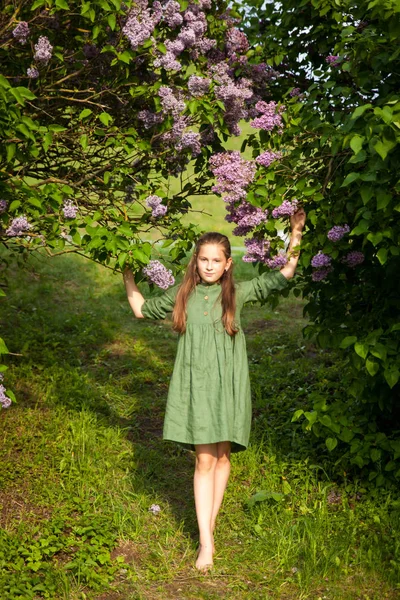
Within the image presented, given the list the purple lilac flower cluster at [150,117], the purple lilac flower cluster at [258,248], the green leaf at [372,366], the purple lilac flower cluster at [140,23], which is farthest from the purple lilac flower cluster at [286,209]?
the purple lilac flower cluster at [140,23]

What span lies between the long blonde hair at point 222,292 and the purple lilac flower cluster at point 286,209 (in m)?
0.31

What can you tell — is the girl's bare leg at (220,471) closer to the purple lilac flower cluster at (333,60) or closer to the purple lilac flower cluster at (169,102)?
the purple lilac flower cluster at (169,102)

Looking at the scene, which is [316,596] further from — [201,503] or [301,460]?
[301,460]

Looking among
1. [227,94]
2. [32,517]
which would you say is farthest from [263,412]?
[227,94]

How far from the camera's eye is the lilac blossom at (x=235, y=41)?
489 cm

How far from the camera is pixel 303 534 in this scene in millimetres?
4273

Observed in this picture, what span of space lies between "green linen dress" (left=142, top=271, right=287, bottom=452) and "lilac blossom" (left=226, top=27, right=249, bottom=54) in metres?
1.62

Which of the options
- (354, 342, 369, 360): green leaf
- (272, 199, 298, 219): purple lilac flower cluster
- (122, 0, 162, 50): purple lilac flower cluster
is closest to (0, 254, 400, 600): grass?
(354, 342, 369, 360): green leaf

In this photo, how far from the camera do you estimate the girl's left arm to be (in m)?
4.17

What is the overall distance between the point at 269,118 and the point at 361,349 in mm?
1263

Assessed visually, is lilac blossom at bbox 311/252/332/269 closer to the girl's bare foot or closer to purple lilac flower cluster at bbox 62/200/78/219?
purple lilac flower cluster at bbox 62/200/78/219

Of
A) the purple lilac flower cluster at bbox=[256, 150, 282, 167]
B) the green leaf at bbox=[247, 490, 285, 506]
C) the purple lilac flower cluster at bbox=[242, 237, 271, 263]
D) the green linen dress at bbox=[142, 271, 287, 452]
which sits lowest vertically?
the green leaf at bbox=[247, 490, 285, 506]

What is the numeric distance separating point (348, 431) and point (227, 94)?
1918mm

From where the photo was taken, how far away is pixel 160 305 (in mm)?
4148
